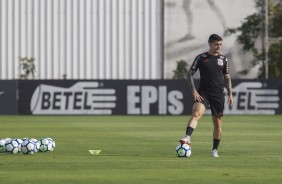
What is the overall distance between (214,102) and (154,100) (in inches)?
1015

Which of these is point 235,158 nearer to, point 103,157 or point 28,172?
point 103,157

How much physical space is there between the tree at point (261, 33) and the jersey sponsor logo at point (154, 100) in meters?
24.9

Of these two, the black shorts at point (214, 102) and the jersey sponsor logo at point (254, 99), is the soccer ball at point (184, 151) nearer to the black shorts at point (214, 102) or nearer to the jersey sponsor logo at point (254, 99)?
the black shorts at point (214, 102)

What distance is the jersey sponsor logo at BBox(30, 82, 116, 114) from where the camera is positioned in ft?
138

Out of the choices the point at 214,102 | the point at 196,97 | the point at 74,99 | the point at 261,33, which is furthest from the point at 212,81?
the point at 261,33

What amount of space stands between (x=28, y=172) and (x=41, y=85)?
29.4m

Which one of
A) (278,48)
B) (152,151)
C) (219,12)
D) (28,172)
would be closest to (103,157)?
(152,151)

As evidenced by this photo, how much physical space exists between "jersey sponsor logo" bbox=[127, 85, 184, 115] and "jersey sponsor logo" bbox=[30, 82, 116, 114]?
908 mm

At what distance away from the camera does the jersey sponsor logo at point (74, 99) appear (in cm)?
4212

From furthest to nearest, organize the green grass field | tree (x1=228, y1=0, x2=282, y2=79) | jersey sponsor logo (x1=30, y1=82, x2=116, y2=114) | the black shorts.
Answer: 1. tree (x1=228, y1=0, x2=282, y2=79)
2. jersey sponsor logo (x1=30, y1=82, x2=116, y2=114)
3. the black shorts
4. the green grass field

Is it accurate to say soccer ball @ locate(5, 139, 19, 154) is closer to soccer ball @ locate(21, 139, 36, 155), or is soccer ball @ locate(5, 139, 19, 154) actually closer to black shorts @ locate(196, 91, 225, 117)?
soccer ball @ locate(21, 139, 36, 155)

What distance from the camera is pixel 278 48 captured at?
67.0 m

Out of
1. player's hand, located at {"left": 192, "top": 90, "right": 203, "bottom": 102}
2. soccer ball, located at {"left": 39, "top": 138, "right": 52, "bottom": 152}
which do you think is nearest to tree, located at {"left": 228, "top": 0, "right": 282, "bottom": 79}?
soccer ball, located at {"left": 39, "top": 138, "right": 52, "bottom": 152}

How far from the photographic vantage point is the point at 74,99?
42250 millimetres
